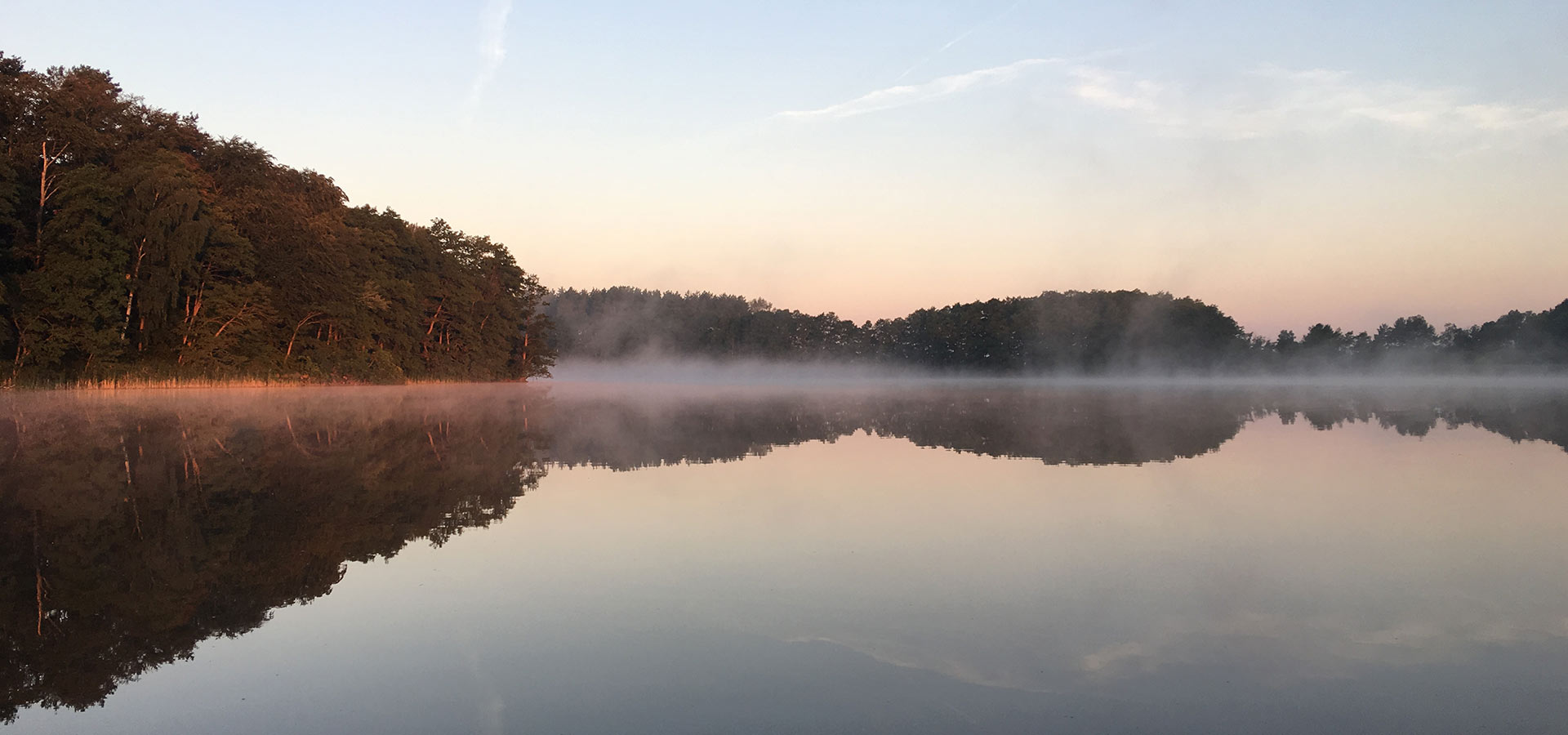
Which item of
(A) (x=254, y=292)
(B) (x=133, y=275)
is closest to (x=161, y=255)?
(B) (x=133, y=275)

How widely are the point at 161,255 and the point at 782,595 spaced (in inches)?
1532

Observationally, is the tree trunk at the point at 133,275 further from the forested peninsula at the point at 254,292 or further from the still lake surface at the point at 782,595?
the still lake surface at the point at 782,595

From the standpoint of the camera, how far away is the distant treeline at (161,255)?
33.4 m

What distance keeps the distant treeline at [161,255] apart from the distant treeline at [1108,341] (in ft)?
201

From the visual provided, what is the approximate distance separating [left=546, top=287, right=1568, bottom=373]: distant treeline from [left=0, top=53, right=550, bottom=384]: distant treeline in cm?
6126

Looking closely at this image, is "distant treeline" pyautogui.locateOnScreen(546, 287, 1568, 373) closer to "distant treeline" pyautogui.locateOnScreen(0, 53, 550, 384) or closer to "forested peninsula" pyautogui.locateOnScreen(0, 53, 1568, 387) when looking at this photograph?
"forested peninsula" pyautogui.locateOnScreen(0, 53, 1568, 387)

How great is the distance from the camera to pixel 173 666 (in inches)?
155

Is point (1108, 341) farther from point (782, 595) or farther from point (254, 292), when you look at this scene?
point (782, 595)

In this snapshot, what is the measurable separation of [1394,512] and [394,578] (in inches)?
308

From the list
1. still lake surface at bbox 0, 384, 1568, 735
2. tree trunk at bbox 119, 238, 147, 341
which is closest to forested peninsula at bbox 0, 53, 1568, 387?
tree trunk at bbox 119, 238, 147, 341

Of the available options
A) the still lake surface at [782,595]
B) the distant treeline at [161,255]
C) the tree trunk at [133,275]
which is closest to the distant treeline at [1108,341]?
the distant treeline at [161,255]

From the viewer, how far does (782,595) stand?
Result: 497cm

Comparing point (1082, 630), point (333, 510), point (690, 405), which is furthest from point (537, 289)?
point (1082, 630)

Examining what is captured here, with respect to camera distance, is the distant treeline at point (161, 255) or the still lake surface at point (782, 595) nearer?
the still lake surface at point (782, 595)
